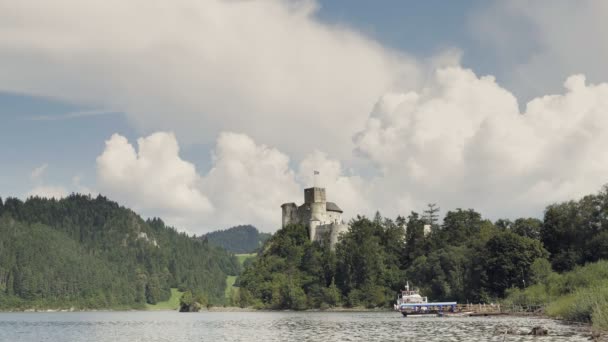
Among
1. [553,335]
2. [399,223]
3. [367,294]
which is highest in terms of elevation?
[399,223]

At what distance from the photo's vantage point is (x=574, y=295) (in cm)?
8500

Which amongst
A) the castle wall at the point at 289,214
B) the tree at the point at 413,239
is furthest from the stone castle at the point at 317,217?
the tree at the point at 413,239

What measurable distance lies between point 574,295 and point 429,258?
6177 cm

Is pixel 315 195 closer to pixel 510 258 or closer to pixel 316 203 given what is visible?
pixel 316 203

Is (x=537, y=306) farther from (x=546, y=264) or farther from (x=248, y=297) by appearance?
(x=248, y=297)

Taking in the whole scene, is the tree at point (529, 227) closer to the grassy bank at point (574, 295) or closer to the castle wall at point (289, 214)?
the grassy bank at point (574, 295)

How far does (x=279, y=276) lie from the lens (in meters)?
182

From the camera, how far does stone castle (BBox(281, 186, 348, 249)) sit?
182125 millimetres

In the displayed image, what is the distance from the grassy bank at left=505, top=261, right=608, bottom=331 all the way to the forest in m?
5.87

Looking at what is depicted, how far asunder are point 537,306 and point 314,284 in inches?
3144

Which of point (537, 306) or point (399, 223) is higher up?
point (399, 223)

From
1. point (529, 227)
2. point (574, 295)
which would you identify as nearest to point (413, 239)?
point (529, 227)

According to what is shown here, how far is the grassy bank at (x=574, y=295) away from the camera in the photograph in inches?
2564

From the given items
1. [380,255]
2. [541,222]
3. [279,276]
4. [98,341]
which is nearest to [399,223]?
[380,255]
